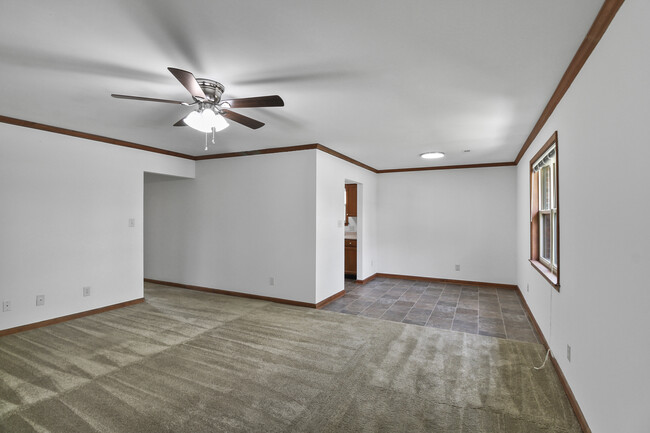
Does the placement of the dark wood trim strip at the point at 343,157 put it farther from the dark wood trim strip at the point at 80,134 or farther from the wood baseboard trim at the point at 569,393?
the wood baseboard trim at the point at 569,393

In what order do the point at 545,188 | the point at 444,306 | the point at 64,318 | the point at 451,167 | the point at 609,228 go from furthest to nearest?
the point at 451,167
the point at 444,306
the point at 64,318
the point at 545,188
the point at 609,228

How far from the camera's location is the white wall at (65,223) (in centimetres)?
368

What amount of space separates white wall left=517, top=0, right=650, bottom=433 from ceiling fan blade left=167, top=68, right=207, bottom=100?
2187 millimetres

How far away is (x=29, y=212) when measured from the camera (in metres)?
3.82

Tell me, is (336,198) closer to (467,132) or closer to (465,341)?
(467,132)

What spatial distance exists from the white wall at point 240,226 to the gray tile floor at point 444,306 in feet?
3.20

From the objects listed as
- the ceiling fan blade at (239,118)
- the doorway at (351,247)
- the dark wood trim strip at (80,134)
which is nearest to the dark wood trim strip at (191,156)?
the dark wood trim strip at (80,134)

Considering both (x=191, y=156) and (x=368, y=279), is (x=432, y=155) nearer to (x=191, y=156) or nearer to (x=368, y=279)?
(x=368, y=279)

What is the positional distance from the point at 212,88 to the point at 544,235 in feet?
13.4

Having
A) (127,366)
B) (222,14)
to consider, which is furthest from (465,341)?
(222,14)

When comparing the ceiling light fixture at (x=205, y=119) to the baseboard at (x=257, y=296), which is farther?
the baseboard at (x=257, y=296)

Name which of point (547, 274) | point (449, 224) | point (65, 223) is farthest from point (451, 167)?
point (65, 223)

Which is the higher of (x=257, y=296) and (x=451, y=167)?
(x=451, y=167)

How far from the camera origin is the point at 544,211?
3.96 m
